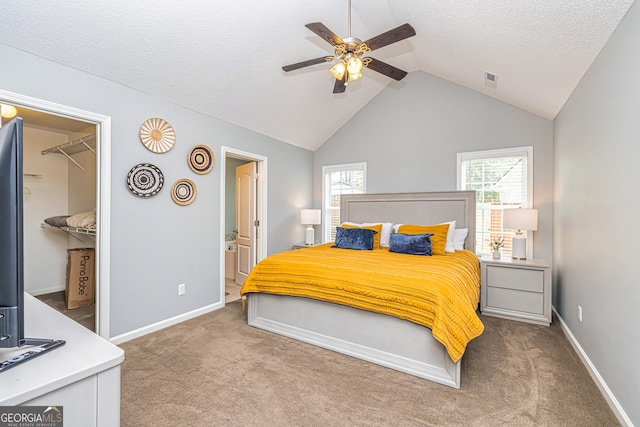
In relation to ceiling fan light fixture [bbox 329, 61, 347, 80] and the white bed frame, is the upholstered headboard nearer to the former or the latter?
the white bed frame

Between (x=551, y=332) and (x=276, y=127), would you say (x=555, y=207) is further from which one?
(x=276, y=127)

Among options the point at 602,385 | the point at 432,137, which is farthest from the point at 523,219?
the point at 602,385

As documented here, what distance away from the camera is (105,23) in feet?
7.54

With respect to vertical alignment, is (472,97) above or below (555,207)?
above

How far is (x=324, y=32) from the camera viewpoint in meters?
2.20

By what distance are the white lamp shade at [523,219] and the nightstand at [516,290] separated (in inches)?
16.2

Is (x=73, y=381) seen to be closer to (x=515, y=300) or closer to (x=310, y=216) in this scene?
(x=515, y=300)

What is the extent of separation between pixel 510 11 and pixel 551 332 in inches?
119

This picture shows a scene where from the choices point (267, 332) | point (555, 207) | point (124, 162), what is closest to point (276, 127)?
point (124, 162)

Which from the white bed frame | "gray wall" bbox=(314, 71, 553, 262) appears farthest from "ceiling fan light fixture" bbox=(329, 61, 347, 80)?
"gray wall" bbox=(314, 71, 553, 262)

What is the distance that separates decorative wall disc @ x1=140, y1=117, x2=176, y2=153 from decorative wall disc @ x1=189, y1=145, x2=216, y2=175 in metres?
0.26

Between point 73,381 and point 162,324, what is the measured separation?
2688 mm

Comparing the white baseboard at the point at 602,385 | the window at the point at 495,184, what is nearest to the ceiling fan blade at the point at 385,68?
the window at the point at 495,184

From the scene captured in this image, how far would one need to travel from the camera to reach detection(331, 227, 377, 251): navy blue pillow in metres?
4.01
